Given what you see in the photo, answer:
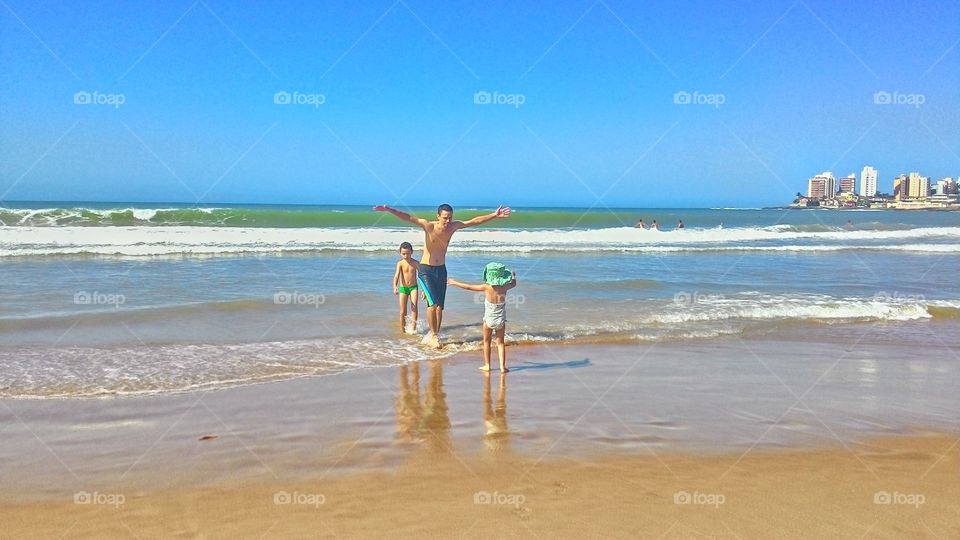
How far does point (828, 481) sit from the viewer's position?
441 centimetres

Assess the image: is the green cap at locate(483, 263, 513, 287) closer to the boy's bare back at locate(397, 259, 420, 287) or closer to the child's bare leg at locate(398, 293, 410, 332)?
the boy's bare back at locate(397, 259, 420, 287)

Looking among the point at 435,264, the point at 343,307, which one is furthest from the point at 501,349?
the point at 343,307

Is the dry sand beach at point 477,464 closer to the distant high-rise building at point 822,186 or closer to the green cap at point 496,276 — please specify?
the green cap at point 496,276

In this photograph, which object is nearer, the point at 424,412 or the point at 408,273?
the point at 424,412

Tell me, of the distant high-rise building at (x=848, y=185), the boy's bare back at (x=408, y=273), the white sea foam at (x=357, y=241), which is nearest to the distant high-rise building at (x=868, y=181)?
the distant high-rise building at (x=848, y=185)

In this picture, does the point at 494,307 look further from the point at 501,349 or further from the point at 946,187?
the point at 946,187

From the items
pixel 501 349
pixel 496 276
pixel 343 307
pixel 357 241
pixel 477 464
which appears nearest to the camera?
pixel 477 464

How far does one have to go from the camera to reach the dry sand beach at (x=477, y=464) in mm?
3787

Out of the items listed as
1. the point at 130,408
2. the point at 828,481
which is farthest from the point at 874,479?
the point at 130,408

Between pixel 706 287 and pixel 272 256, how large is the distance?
1343cm

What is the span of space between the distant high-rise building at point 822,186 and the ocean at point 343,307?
102 m

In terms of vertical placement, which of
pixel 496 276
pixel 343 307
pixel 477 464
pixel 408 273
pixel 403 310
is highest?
pixel 496 276

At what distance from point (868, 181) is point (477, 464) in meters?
133

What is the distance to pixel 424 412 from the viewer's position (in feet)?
19.6
